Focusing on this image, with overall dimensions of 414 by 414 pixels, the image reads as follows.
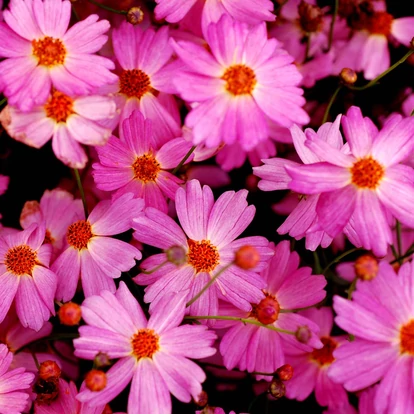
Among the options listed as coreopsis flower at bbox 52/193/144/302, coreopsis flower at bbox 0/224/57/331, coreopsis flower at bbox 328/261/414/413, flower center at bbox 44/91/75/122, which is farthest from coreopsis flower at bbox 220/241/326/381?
flower center at bbox 44/91/75/122

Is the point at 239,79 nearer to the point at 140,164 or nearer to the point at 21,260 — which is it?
the point at 140,164

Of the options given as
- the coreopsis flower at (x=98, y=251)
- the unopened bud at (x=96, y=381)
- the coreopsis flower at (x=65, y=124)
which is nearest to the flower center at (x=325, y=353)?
the coreopsis flower at (x=98, y=251)

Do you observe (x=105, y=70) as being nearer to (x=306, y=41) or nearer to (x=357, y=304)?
(x=357, y=304)

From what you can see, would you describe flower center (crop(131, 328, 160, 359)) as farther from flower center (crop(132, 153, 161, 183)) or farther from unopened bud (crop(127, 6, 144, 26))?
unopened bud (crop(127, 6, 144, 26))

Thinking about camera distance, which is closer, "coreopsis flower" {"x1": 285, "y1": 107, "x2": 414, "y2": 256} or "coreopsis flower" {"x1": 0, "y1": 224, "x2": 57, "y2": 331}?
"coreopsis flower" {"x1": 285, "y1": 107, "x2": 414, "y2": 256}

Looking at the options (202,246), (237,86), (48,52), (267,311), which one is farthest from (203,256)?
(48,52)

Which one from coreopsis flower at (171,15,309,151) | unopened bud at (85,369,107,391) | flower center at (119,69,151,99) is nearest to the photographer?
unopened bud at (85,369,107,391)

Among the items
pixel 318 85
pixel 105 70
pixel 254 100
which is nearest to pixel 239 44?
pixel 254 100
